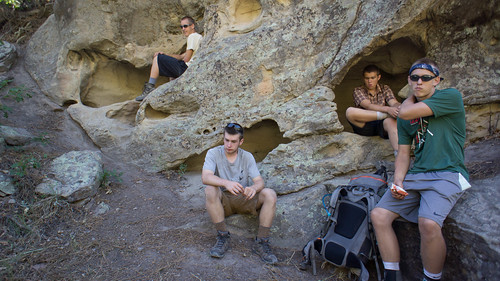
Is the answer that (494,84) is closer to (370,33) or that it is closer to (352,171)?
(370,33)

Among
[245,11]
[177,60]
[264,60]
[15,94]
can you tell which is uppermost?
[245,11]

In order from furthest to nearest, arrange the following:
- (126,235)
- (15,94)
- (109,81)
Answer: (109,81), (15,94), (126,235)

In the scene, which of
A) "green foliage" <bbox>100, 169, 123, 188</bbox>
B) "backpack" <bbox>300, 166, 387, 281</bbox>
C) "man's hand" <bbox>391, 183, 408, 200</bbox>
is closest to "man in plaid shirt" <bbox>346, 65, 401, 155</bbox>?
"backpack" <bbox>300, 166, 387, 281</bbox>

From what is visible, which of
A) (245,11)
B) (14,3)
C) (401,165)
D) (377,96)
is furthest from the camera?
(14,3)

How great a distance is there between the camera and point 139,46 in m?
6.43

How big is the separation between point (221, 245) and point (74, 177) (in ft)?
6.85

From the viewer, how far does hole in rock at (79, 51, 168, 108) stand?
6.48 m

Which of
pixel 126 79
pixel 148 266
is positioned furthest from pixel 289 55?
pixel 126 79

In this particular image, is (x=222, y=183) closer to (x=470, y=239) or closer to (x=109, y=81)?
(x=470, y=239)

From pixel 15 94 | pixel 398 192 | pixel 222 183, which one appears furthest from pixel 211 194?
pixel 15 94

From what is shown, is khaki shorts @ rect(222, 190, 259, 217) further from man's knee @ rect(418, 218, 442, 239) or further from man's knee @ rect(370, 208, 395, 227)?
man's knee @ rect(418, 218, 442, 239)

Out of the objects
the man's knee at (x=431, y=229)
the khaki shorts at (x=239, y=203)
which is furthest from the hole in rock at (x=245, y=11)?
the man's knee at (x=431, y=229)

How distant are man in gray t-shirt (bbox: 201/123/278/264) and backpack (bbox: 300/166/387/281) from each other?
1.63 feet

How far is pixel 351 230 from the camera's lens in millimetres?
3117
